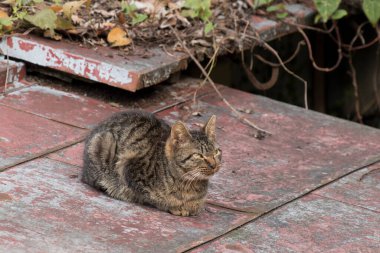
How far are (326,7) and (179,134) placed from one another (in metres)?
3.04

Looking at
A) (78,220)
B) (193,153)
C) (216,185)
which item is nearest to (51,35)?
(216,185)

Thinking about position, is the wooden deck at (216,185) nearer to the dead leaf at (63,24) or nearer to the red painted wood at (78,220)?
the red painted wood at (78,220)

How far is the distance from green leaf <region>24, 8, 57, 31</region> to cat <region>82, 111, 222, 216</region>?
169 centimetres

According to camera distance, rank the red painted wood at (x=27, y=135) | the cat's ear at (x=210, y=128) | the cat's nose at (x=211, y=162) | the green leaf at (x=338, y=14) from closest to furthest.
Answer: the cat's nose at (x=211, y=162) < the cat's ear at (x=210, y=128) < the red painted wood at (x=27, y=135) < the green leaf at (x=338, y=14)

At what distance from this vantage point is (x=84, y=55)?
6.74 metres

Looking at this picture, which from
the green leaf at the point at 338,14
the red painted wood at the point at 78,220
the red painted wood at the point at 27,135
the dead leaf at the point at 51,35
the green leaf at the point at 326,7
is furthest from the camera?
the green leaf at the point at 338,14

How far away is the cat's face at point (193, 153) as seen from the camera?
203 inches

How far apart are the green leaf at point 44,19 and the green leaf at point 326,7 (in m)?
2.28

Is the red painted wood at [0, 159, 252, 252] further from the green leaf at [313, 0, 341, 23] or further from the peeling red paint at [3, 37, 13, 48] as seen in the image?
the green leaf at [313, 0, 341, 23]

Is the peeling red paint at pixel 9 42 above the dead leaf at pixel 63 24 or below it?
below

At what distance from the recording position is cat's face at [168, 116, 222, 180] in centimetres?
515

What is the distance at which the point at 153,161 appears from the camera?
527cm

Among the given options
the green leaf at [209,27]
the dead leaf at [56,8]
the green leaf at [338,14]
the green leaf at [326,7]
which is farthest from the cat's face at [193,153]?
the green leaf at [338,14]

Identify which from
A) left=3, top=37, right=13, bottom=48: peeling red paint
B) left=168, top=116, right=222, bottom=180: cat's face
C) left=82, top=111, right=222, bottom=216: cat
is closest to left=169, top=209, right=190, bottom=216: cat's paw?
left=82, top=111, right=222, bottom=216: cat
